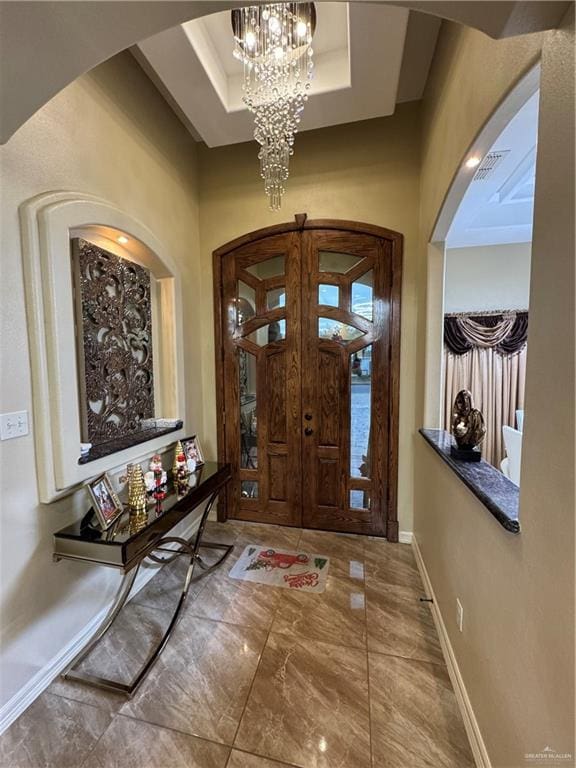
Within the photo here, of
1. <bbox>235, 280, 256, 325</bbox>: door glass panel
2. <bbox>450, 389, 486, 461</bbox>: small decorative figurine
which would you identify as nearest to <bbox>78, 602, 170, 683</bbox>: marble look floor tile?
<bbox>450, 389, 486, 461</bbox>: small decorative figurine

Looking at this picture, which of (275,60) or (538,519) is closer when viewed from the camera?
(538,519)

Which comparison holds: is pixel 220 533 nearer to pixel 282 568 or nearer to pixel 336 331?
pixel 282 568

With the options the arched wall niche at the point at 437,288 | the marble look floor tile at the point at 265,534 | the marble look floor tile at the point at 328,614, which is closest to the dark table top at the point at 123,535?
the marble look floor tile at the point at 328,614

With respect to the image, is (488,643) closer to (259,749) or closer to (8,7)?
(259,749)

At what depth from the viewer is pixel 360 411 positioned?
2803 mm

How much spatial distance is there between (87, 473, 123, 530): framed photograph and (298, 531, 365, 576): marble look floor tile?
1.53 m

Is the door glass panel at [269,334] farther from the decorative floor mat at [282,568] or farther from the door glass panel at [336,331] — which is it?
the decorative floor mat at [282,568]

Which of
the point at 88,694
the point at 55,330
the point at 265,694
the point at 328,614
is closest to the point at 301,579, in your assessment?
the point at 328,614

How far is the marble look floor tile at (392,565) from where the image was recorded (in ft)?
7.36

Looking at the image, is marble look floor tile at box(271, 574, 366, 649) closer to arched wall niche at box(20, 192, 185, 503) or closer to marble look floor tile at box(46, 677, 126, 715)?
marble look floor tile at box(46, 677, 126, 715)

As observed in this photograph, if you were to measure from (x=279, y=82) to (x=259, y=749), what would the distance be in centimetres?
322

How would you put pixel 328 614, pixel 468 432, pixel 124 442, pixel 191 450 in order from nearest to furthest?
pixel 468 432 → pixel 328 614 → pixel 124 442 → pixel 191 450

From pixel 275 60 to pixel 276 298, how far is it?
151 centimetres

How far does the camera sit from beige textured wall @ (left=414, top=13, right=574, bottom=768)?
2.55 ft
